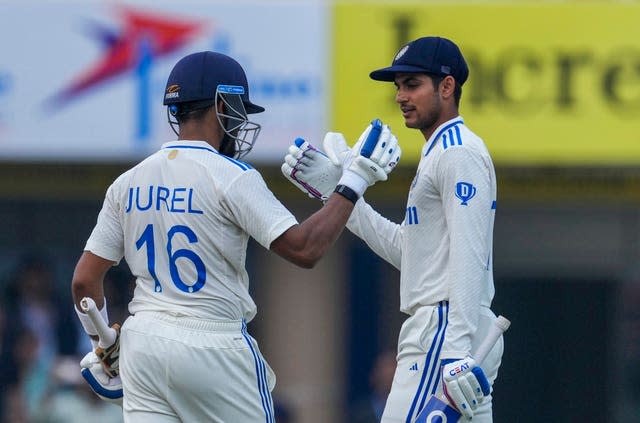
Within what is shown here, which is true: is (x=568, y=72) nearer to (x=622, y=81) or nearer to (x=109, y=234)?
(x=622, y=81)

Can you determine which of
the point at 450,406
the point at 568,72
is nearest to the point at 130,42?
the point at 568,72

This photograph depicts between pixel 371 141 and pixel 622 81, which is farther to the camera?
pixel 622 81

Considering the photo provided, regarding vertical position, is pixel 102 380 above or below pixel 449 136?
below

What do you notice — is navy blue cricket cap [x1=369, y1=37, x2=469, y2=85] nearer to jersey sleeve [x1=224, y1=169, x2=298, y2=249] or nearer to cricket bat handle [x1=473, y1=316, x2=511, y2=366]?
jersey sleeve [x1=224, y1=169, x2=298, y2=249]

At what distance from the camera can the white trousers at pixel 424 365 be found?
550 centimetres

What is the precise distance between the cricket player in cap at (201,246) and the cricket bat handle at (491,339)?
0.73 m

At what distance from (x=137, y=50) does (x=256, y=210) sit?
6159mm

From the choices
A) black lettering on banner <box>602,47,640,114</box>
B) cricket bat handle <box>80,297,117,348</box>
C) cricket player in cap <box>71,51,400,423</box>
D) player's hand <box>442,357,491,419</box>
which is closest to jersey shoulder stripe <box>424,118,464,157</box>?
cricket player in cap <box>71,51,400,423</box>

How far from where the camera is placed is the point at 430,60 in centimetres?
573

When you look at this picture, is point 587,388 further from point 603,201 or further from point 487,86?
point 487,86

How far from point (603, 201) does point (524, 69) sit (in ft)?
6.96

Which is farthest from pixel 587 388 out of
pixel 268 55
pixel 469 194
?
pixel 469 194

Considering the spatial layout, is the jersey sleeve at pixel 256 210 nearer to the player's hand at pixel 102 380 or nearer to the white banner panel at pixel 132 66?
the player's hand at pixel 102 380

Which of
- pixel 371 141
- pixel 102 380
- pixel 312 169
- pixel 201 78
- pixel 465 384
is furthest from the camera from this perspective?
pixel 312 169
